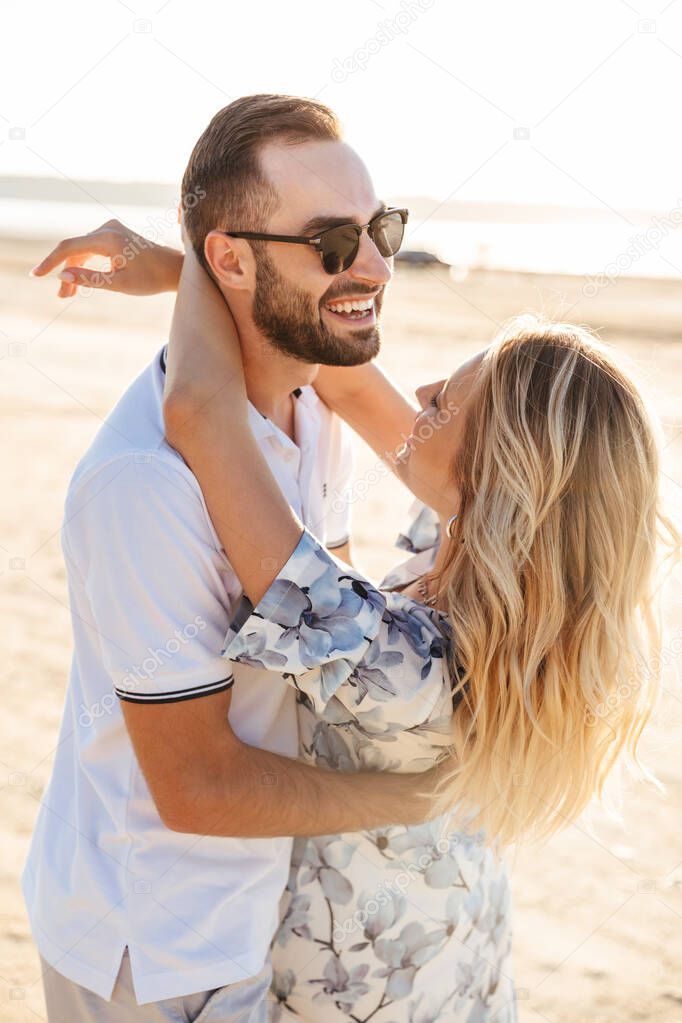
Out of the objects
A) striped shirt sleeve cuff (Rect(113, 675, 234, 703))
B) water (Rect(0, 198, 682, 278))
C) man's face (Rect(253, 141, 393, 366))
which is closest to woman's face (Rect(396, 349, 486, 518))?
man's face (Rect(253, 141, 393, 366))

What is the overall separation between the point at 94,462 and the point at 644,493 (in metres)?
1.21

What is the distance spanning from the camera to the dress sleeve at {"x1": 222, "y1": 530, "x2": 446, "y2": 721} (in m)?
2.10

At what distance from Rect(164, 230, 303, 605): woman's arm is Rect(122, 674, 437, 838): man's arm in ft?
0.96

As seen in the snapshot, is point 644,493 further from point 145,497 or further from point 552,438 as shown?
point 145,497

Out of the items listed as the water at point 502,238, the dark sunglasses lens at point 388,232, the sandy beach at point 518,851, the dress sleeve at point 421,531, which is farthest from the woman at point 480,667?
the water at point 502,238

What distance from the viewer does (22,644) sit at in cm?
667

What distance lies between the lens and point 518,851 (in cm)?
261

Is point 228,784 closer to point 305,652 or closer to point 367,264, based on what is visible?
point 305,652

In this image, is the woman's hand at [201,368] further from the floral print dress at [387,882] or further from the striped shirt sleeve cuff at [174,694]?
the striped shirt sleeve cuff at [174,694]

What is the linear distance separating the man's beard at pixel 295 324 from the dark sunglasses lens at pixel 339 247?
9cm

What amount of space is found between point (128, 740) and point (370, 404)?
1443 mm

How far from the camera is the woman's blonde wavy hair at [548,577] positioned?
91.4 inches

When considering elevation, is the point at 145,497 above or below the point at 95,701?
above

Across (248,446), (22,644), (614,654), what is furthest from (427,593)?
(22,644)
